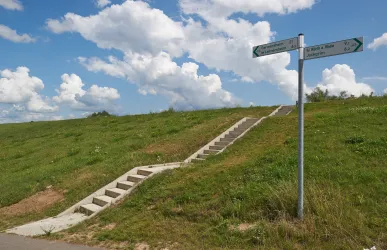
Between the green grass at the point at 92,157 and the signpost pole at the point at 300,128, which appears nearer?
the signpost pole at the point at 300,128

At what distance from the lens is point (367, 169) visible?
7.79m

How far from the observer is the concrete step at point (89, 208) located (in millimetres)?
8970

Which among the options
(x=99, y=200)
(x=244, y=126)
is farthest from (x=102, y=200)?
(x=244, y=126)

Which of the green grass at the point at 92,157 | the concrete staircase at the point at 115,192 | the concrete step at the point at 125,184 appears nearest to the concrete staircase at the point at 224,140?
the green grass at the point at 92,157

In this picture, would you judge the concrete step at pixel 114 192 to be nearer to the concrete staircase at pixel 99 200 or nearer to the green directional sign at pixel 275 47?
the concrete staircase at pixel 99 200

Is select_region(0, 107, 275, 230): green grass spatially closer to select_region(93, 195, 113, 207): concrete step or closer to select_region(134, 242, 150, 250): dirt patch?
select_region(93, 195, 113, 207): concrete step

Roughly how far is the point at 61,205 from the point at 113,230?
11.7 ft

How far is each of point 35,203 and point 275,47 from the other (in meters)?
8.38

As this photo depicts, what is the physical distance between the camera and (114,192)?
32.3 feet

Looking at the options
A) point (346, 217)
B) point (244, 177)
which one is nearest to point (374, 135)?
point (244, 177)

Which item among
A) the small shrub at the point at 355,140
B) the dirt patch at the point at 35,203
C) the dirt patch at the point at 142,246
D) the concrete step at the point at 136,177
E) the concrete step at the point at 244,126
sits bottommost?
the dirt patch at the point at 35,203

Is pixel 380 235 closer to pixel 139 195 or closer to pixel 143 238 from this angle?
pixel 143 238

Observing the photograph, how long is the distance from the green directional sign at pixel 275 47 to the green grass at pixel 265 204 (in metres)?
2.65

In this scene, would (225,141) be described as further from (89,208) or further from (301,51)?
(301,51)
